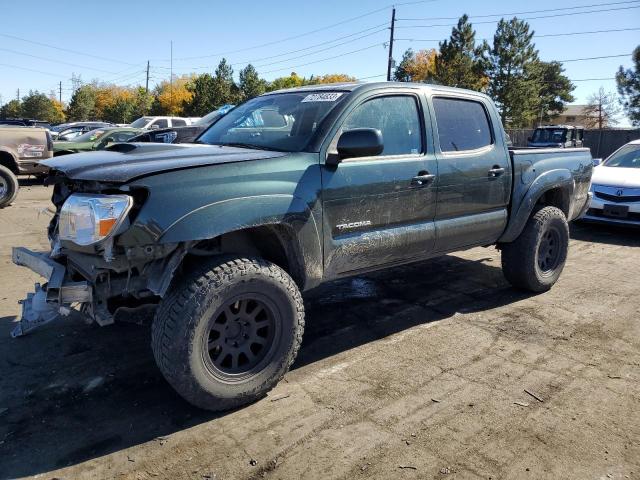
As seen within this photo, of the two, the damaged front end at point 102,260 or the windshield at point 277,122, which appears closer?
the damaged front end at point 102,260

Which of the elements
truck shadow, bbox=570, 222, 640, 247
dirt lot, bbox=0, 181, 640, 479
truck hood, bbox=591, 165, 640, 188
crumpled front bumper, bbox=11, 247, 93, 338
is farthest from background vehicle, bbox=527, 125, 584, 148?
crumpled front bumper, bbox=11, 247, 93, 338

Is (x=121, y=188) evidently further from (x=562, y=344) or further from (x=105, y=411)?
(x=562, y=344)

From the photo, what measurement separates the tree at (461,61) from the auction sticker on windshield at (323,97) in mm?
43129

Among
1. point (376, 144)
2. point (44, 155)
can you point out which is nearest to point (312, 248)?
point (376, 144)

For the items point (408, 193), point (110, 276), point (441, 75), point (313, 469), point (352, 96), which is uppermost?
point (441, 75)

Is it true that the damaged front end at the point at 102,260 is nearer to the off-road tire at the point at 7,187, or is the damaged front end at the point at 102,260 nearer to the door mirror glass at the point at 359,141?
the door mirror glass at the point at 359,141

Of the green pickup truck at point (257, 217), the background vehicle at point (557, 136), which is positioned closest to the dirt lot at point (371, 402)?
the green pickup truck at point (257, 217)

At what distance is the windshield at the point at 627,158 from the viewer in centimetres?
934

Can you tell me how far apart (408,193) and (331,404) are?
1637 mm

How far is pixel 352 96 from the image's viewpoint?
145 inches

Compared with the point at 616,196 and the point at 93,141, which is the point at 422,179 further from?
the point at 93,141

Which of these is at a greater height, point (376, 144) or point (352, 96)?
point (352, 96)

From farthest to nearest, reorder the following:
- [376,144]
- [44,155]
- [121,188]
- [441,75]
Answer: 1. [441,75]
2. [44,155]
3. [376,144]
4. [121,188]

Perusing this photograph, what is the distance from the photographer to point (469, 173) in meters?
4.33
